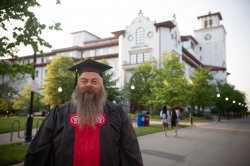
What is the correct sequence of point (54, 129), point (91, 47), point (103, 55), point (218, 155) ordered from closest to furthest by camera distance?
1. point (54, 129)
2. point (218, 155)
3. point (103, 55)
4. point (91, 47)

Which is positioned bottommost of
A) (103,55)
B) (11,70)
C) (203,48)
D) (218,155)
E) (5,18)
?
(218,155)

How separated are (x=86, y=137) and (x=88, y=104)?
54 cm

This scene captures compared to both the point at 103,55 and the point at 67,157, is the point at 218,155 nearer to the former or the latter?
the point at 67,157

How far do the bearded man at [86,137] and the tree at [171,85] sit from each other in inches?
1014

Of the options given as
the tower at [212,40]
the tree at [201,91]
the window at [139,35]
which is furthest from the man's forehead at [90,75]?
the tower at [212,40]

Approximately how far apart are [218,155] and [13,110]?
44.1 m

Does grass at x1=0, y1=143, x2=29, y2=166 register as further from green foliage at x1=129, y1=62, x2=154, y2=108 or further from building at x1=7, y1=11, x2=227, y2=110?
green foliage at x1=129, y1=62, x2=154, y2=108

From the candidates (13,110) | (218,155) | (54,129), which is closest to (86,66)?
(54,129)

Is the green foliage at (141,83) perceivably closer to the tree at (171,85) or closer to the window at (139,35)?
the window at (139,35)

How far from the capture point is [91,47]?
5781 cm

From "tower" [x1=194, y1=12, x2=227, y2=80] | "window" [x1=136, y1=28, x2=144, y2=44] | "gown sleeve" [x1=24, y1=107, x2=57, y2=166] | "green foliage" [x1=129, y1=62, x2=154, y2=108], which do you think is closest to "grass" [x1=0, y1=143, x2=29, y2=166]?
"gown sleeve" [x1=24, y1=107, x2=57, y2=166]

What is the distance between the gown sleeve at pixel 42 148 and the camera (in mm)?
2963

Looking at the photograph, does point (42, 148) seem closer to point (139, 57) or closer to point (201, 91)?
point (201, 91)

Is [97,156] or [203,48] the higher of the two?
[203,48]
